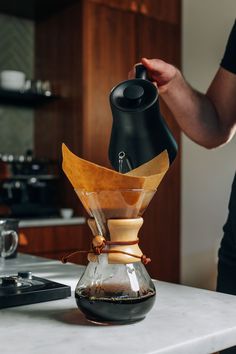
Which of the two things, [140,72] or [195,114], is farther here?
[195,114]

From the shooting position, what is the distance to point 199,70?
3791 mm

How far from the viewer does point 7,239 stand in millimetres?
1386

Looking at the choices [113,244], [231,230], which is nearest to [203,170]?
[231,230]

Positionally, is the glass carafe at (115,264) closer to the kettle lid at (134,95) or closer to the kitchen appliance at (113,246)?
the kitchen appliance at (113,246)

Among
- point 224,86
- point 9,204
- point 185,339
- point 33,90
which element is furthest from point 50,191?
point 185,339

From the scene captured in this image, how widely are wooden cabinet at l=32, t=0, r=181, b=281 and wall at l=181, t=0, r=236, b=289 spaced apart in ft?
0.27

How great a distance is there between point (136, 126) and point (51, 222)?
7.24ft

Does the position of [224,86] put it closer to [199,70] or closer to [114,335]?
[114,335]

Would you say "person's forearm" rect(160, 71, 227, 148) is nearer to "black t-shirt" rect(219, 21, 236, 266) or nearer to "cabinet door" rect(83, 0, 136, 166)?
"black t-shirt" rect(219, 21, 236, 266)

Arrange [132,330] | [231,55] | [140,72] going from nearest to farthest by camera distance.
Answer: [132,330] → [140,72] → [231,55]

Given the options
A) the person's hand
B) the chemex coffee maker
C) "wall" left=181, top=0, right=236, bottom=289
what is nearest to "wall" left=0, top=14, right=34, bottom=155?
"wall" left=181, top=0, right=236, bottom=289

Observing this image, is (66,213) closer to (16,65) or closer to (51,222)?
(51,222)

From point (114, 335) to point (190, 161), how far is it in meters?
3.17

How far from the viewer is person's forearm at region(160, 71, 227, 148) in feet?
5.01
